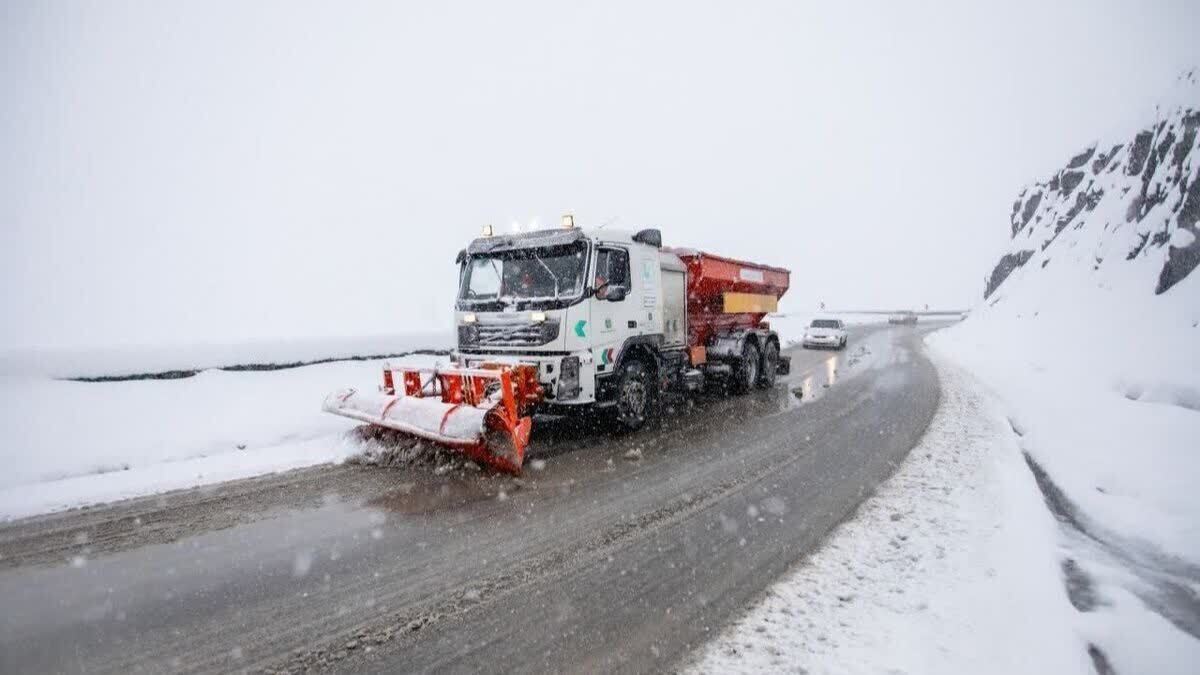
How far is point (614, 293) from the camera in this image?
7598 millimetres

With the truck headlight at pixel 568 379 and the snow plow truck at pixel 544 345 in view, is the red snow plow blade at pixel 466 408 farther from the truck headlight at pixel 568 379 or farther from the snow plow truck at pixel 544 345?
the truck headlight at pixel 568 379

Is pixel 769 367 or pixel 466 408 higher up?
pixel 466 408

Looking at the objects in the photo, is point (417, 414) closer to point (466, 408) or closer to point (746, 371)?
point (466, 408)

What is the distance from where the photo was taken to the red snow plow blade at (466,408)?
5.96 metres

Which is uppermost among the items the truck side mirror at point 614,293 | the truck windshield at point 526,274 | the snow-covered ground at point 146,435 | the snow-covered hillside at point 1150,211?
the snow-covered hillside at point 1150,211

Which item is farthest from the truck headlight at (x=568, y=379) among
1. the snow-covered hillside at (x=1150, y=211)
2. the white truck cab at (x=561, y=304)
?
the snow-covered hillside at (x=1150, y=211)

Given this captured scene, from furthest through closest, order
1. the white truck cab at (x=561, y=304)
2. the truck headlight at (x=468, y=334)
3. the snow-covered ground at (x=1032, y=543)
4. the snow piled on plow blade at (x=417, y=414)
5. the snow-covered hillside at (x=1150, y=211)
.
→ the snow-covered hillside at (x=1150, y=211) → the truck headlight at (x=468, y=334) → the white truck cab at (x=561, y=304) → the snow piled on plow blade at (x=417, y=414) → the snow-covered ground at (x=1032, y=543)

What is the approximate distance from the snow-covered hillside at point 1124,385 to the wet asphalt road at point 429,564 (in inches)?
71.9

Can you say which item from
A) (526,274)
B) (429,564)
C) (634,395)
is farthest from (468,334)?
(429,564)

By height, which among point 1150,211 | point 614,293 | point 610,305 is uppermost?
point 1150,211

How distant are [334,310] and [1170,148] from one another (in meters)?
33.7

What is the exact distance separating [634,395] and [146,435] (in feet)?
22.5

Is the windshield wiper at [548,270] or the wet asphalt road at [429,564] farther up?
the windshield wiper at [548,270]

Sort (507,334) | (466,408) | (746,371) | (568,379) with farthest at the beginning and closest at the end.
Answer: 1. (746,371)
2. (507,334)
3. (568,379)
4. (466,408)
